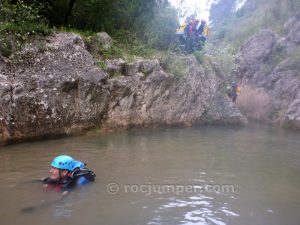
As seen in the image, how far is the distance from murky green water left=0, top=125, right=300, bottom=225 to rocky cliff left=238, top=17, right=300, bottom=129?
892 centimetres

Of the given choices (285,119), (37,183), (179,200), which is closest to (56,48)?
(37,183)

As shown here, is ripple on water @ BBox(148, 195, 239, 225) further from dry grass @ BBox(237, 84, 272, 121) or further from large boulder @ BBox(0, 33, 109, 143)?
dry grass @ BBox(237, 84, 272, 121)

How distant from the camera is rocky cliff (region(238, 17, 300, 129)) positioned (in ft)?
66.2

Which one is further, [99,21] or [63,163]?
[99,21]

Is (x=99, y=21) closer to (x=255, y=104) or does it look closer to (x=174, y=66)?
(x=174, y=66)

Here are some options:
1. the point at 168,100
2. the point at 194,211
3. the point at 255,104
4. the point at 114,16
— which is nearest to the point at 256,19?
the point at 255,104

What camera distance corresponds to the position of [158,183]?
280 inches

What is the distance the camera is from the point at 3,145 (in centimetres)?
915

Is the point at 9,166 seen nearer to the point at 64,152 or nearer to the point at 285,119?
the point at 64,152

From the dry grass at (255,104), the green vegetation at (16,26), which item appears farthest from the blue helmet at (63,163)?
the dry grass at (255,104)

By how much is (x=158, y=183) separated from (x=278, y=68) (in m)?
18.0

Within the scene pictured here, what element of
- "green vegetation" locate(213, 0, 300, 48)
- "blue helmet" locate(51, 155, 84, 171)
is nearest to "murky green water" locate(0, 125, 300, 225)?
"blue helmet" locate(51, 155, 84, 171)

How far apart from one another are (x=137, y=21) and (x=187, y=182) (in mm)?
9981

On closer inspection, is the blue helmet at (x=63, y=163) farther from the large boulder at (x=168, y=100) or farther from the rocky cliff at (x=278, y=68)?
the rocky cliff at (x=278, y=68)
